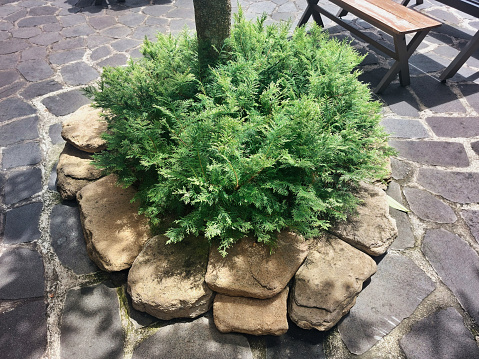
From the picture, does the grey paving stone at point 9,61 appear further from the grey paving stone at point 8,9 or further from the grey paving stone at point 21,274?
the grey paving stone at point 21,274

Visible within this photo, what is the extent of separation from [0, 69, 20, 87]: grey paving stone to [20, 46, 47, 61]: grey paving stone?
0.41 m

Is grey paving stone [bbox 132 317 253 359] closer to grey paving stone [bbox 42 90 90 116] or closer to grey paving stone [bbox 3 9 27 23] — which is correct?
grey paving stone [bbox 42 90 90 116]

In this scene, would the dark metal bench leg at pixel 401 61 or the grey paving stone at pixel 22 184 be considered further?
the dark metal bench leg at pixel 401 61

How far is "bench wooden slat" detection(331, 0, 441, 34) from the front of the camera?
4059mm

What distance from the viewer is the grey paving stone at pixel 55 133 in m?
3.72

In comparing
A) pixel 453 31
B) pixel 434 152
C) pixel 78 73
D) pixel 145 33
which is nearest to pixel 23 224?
pixel 78 73

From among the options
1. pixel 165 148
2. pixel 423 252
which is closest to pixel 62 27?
pixel 165 148

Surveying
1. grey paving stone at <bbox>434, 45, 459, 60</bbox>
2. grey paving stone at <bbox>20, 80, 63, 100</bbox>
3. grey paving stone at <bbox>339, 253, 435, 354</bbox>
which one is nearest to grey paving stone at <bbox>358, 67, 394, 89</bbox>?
grey paving stone at <bbox>434, 45, 459, 60</bbox>

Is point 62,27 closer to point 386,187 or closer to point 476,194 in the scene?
point 386,187

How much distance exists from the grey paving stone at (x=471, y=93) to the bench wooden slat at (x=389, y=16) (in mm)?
1070

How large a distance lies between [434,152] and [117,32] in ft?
18.3

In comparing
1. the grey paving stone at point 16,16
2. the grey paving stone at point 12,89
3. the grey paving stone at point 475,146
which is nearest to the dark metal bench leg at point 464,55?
the grey paving stone at point 475,146

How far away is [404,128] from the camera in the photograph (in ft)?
13.0

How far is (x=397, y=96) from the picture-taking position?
4.46 m
